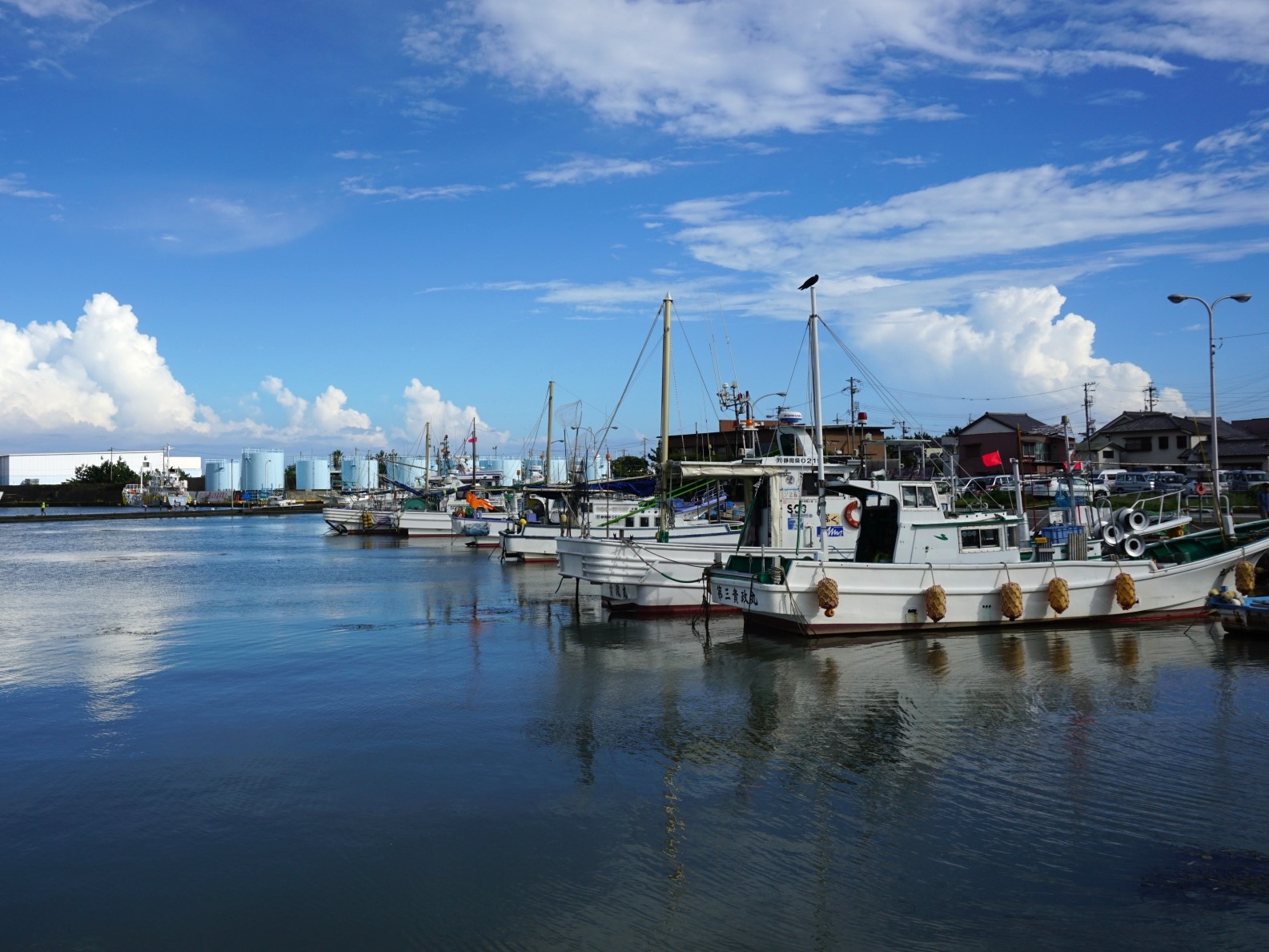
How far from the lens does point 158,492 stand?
144 meters

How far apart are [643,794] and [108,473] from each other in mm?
174548

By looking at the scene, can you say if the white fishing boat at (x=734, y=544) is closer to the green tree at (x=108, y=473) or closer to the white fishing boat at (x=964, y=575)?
the white fishing boat at (x=964, y=575)

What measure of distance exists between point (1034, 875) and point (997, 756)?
3.75 meters

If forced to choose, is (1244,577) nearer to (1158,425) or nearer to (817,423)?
(817,423)

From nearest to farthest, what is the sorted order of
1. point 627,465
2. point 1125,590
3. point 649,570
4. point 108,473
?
point 1125,590, point 649,570, point 627,465, point 108,473

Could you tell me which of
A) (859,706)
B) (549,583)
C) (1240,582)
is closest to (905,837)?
(859,706)

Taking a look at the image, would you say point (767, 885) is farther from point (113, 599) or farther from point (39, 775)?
point (113, 599)

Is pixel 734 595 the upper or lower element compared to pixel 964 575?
lower

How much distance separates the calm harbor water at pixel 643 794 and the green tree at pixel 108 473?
15668 cm

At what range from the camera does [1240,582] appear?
2248 cm

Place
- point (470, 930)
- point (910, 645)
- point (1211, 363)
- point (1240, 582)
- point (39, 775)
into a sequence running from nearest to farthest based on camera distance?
point (470, 930)
point (39, 775)
point (910, 645)
point (1240, 582)
point (1211, 363)

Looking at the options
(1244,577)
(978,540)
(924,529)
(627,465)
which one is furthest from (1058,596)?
(627,465)

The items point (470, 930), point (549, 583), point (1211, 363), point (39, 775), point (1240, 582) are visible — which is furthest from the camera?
point (549, 583)

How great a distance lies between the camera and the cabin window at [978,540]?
2219 cm
